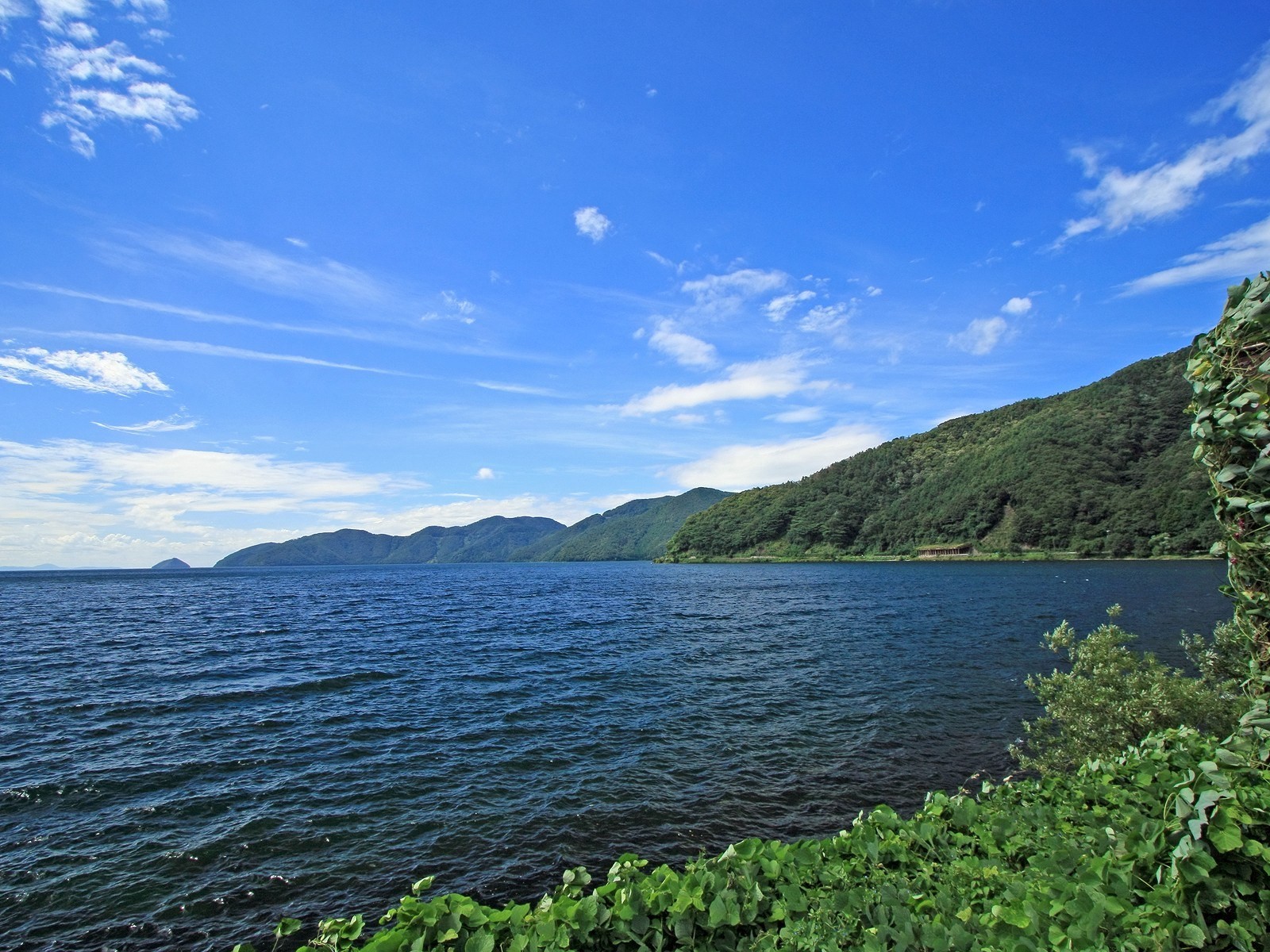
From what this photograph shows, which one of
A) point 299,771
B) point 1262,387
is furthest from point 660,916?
point 299,771

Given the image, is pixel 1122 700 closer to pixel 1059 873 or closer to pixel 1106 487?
pixel 1059 873

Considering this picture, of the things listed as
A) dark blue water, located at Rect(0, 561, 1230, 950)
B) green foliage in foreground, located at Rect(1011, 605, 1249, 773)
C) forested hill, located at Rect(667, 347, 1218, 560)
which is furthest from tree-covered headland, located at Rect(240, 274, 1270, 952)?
forested hill, located at Rect(667, 347, 1218, 560)

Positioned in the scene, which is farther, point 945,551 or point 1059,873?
point 945,551

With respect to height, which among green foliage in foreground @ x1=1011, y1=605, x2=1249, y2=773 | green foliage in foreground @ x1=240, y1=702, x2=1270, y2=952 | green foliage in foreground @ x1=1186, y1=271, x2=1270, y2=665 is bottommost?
green foliage in foreground @ x1=1011, y1=605, x2=1249, y2=773

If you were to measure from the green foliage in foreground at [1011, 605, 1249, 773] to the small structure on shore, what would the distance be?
7335 inches

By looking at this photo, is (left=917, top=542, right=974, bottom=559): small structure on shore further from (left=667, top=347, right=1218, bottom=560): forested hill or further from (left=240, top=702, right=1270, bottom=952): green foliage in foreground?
(left=240, top=702, right=1270, bottom=952): green foliage in foreground

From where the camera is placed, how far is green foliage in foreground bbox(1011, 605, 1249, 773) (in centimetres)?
1361

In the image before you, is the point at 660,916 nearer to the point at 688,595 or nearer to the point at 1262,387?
the point at 1262,387

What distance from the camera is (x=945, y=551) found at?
186 metres

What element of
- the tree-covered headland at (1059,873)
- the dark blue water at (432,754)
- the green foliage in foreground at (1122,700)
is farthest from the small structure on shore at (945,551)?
the tree-covered headland at (1059,873)

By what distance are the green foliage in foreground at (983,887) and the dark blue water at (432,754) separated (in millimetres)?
8687

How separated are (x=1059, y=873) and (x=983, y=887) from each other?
0.71m

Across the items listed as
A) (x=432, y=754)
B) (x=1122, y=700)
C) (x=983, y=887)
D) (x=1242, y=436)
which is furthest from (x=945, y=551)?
(x=1242, y=436)

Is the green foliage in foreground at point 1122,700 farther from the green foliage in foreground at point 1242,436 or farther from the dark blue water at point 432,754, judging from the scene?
the green foliage in foreground at point 1242,436
